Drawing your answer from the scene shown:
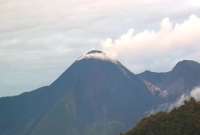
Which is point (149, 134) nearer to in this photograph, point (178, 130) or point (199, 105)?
point (178, 130)

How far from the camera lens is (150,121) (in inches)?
5960

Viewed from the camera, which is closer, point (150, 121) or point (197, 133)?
point (197, 133)

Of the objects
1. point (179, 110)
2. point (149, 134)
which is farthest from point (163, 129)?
point (179, 110)

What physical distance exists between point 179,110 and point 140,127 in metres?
15.0

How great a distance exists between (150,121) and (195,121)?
13299mm

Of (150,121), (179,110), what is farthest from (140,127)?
(179,110)

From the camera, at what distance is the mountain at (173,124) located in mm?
142750

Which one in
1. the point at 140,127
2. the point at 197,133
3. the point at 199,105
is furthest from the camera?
the point at 199,105

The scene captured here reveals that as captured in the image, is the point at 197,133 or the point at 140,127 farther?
the point at 140,127

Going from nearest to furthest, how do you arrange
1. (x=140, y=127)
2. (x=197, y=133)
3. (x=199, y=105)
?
(x=197, y=133)
(x=140, y=127)
(x=199, y=105)

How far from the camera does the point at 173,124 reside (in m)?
147

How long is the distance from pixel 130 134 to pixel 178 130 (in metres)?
14.5

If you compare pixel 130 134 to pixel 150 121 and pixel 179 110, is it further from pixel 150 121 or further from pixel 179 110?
pixel 179 110

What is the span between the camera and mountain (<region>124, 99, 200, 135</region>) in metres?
143
